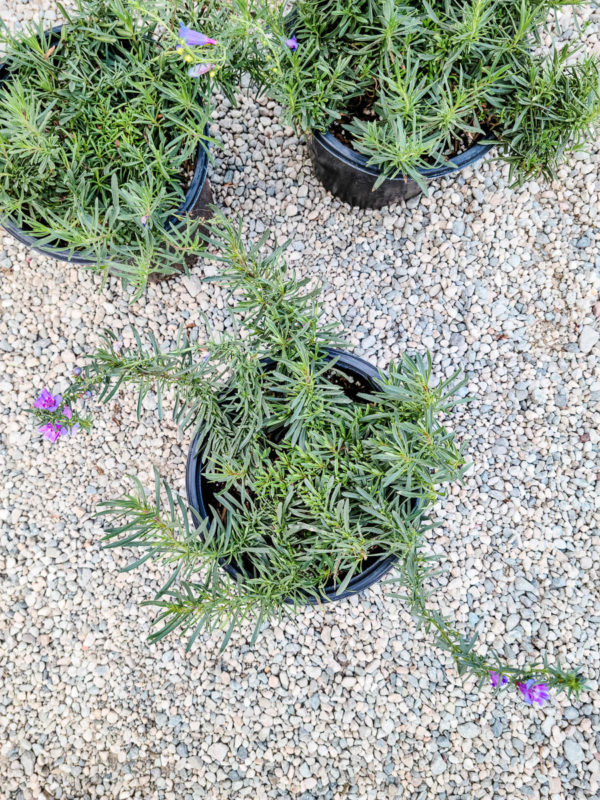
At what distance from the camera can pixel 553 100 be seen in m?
1.97

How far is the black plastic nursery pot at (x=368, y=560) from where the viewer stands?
188cm

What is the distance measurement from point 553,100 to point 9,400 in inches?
83.9

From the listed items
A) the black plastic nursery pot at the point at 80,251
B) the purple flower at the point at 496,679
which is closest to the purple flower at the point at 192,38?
the black plastic nursery pot at the point at 80,251

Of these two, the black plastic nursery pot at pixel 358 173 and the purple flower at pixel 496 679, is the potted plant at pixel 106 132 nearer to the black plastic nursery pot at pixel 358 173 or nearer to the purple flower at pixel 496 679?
the black plastic nursery pot at pixel 358 173

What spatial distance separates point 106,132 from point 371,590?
1719mm

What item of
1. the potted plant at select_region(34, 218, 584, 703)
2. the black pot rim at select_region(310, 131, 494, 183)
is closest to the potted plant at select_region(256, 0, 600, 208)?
the black pot rim at select_region(310, 131, 494, 183)

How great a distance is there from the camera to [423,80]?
6.27 feet

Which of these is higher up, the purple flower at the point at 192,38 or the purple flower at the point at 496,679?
the purple flower at the point at 192,38

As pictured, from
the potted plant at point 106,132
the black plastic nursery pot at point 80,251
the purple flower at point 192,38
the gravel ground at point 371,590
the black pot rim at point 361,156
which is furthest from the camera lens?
the gravel ground at point 371,590

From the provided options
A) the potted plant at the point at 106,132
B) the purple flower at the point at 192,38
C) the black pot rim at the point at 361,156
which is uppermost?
the purple flower at the point at 192,38

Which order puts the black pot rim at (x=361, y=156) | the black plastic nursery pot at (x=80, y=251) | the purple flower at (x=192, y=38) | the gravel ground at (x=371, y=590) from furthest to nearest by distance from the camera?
the gravel ground at (x=371, y=590) < the black pot rim at (x=361, y=156) < the black plastic nursery pot at (x=80, y=251) < the purple flower at (x=192, y=38)

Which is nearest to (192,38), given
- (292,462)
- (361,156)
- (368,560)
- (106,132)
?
(106,132)

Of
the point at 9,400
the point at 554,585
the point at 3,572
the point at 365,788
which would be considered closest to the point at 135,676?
the point at 3,572

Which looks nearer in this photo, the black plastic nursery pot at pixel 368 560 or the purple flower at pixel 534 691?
the purple flower at pixel 534 691
